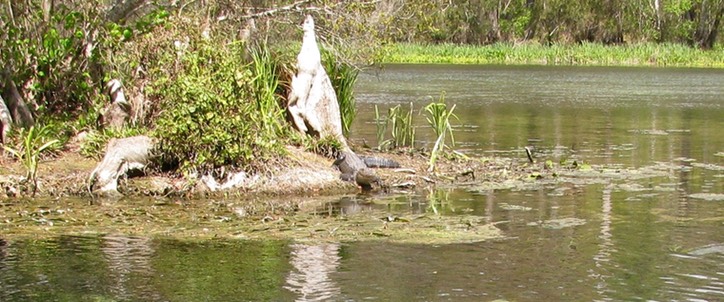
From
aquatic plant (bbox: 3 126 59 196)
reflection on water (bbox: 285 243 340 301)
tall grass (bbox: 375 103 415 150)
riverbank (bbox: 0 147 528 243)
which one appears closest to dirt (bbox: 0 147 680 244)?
riverbank (bbox: 0 147 528 243)

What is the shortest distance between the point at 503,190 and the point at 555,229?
2.72 m

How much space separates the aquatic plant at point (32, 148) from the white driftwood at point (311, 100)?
301 cm

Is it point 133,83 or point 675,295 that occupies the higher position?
point 133,83

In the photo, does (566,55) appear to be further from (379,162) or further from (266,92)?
(266,92)

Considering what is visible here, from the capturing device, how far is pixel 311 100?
49.6ft

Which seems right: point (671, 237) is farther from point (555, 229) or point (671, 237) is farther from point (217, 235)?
point (217, 235)

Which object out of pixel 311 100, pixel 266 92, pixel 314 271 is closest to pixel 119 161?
pixel 266 92

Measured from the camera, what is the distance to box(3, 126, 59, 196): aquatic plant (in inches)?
516

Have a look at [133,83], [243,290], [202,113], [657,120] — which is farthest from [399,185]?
[657,120]

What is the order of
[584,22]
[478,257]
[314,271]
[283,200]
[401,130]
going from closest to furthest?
1. [314,271]
2. [478,257]
3. [283,200]
4. [401,130]
5. [584,22]

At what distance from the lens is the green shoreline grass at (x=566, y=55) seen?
58.7 meters

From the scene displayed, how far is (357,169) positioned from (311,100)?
1434 millimetres

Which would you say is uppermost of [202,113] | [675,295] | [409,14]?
[409,14]

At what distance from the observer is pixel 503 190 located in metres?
14.2
